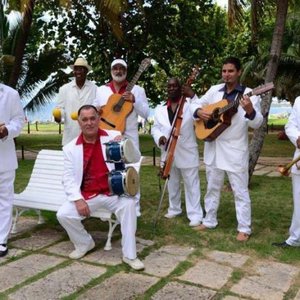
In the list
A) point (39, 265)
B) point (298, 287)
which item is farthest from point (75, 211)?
point (298, 287)

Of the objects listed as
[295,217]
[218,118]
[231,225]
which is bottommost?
[231,225]

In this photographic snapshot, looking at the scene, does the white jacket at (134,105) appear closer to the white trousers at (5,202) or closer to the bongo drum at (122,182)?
the bongo drum at (122,182)

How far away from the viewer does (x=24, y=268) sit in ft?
13.9

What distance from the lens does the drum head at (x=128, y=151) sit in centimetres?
429

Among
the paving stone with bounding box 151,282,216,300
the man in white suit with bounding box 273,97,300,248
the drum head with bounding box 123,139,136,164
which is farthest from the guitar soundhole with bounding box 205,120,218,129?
the paving stone with bounding box 151,282,216,300

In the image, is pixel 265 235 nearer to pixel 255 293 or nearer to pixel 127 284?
pixel 255 293

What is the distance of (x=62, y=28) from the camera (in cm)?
1547

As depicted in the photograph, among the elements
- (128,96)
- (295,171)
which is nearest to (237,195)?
(295,171)

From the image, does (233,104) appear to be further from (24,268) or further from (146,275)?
(24,268)

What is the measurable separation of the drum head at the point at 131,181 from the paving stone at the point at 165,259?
0.66 meters

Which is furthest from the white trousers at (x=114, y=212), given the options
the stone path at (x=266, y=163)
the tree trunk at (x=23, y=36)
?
the tree trunk at (x=23, y=36)

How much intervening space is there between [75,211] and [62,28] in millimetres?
12173

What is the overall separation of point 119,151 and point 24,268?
52.9 inches

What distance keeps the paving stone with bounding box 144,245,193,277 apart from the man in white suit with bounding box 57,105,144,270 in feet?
1.35
